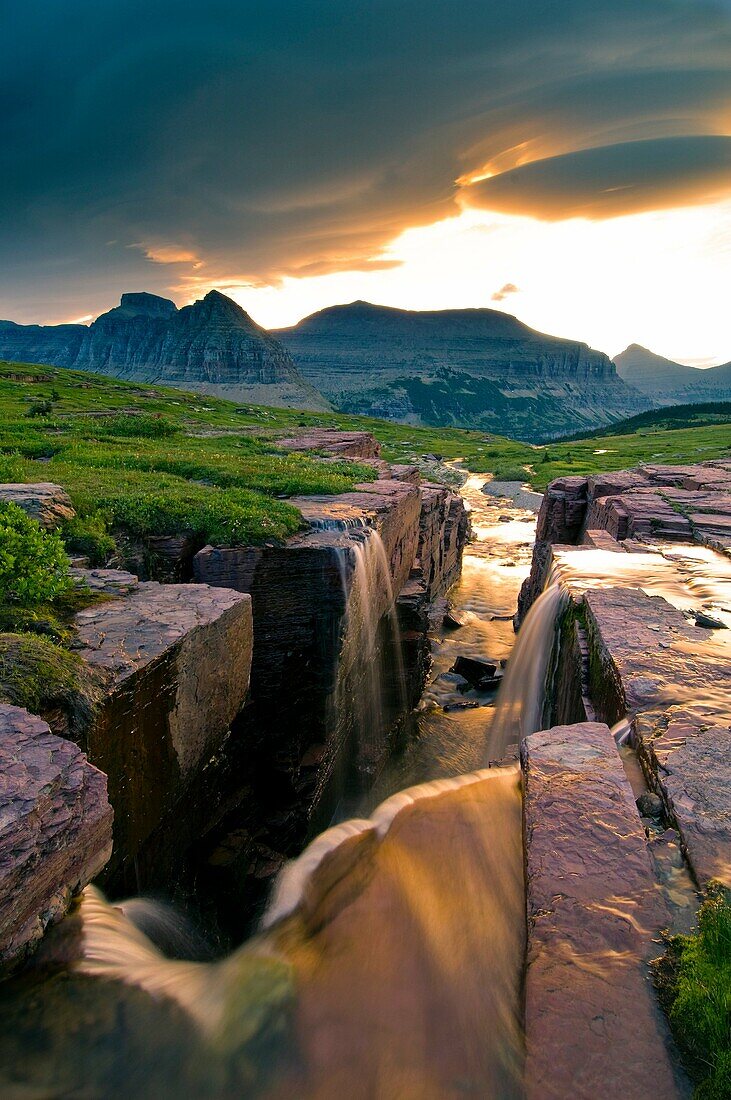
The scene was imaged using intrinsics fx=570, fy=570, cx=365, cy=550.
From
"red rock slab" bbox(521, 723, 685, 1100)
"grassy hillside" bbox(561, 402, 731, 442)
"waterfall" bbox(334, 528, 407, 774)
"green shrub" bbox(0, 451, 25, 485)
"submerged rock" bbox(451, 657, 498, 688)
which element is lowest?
"submerged rock" bbox(451, 657, 498, 688)

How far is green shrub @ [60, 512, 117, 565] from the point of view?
6133mm

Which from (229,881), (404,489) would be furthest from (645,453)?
(229,881)

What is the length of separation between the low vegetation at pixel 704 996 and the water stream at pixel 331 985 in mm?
607

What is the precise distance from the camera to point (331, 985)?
262cm

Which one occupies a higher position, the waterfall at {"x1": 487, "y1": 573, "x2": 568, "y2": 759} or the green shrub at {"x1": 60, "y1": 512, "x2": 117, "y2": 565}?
the green shrub at {"x1": 60, "y1": 512, "x2": 117, "y2": 565}

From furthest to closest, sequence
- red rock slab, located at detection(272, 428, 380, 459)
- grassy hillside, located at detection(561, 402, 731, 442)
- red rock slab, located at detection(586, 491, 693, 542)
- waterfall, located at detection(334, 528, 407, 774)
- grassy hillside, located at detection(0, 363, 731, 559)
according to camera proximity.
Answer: grassy hillside, located at detection(561, 402, 731, 442) → red rock slab, located at detection(272, 428, 380, 459) → red rock slab, located at detection(586, 491, 693, 542) → waterfall, located at detection(334, 528, 407, 774) → grassy hillside, located at detection(0, 363, 731, 559)

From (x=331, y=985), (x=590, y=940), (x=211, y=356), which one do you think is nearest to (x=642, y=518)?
(x=590, y=940)

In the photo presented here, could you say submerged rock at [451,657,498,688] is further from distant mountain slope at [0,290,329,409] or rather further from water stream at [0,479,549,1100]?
distant mountain slope at [0,290,329,409]

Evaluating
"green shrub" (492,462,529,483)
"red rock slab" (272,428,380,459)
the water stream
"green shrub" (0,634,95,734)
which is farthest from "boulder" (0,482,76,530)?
"green shrub" (492,462,529,483)

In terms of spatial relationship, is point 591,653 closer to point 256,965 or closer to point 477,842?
point 477,842

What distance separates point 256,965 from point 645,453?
134 ft

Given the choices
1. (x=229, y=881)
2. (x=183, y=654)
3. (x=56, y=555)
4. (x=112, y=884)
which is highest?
(x=56, y=555)

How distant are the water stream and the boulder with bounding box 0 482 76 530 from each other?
3961mm

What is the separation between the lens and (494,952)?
2729 mm
